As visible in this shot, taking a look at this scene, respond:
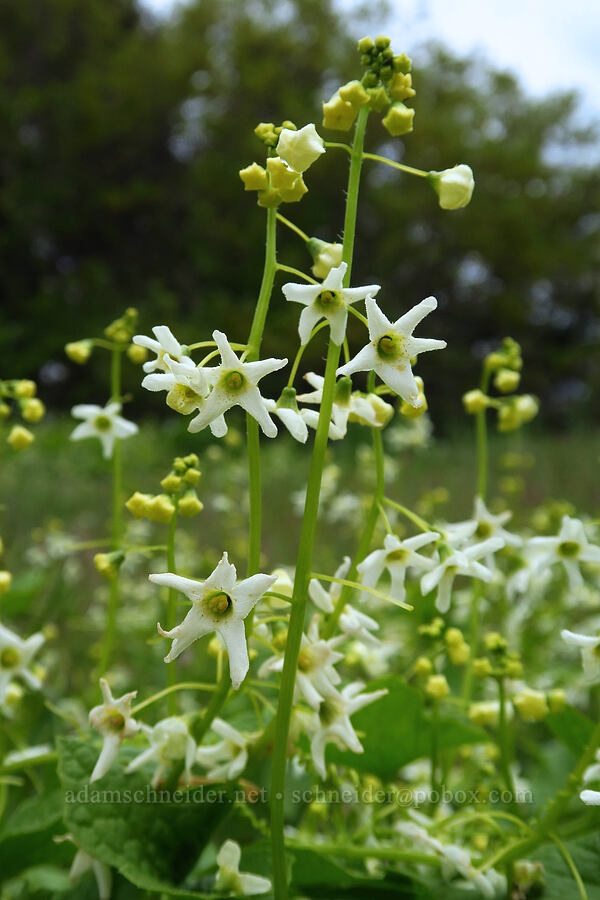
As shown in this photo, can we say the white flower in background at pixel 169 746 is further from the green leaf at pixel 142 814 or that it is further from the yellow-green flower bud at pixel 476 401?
the yellow-green flower bud at pixel 476 401

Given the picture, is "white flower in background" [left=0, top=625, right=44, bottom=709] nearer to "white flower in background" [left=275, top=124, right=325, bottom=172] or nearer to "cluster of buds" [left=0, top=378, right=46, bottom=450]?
"cluster of buds" [left=0, top=378, right=46, bottom=450]

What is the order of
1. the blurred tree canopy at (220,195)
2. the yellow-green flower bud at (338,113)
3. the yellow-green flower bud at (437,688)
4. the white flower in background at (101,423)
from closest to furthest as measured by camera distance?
1. the yellow-green flower bud at (338,113)
2. the yellow-green flower bud at (437,688)
3. the white flower in background at (101,423)
4. the blurred tree canopy at (220,195)

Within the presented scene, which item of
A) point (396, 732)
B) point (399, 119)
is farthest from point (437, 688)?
point (399, 119)

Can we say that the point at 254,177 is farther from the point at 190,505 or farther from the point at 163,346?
the point at 190,505

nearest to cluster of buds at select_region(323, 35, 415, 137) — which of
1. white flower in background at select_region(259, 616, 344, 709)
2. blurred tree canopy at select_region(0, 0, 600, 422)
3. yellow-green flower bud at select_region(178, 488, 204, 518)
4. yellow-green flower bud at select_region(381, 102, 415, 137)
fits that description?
yellow-green flower bud at select_region(381, 102, 415, 137)

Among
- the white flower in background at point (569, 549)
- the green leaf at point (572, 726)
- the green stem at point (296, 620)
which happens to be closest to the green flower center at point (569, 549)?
the white flower in background at point (569, 549)

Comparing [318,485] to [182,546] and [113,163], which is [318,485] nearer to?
[182,546]
